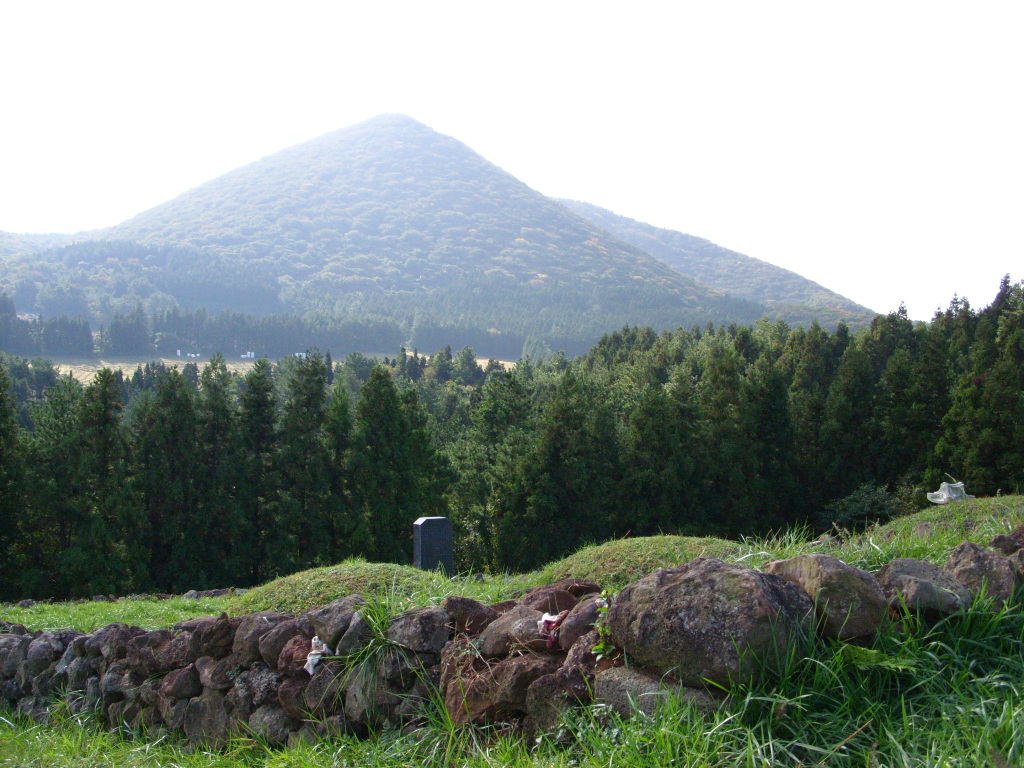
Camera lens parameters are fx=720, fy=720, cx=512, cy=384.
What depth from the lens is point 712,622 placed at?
339 cm

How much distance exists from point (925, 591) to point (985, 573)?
457 millimetres

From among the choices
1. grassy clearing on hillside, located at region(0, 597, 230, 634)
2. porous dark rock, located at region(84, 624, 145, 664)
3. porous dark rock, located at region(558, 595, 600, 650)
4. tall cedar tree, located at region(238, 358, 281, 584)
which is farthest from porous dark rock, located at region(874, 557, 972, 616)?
tall cedar tree, located at region(238, 358, 281, 584)

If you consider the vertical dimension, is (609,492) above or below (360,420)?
below

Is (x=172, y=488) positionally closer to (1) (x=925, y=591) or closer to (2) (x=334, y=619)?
(2) (x=334, y=619)

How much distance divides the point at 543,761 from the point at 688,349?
71.8m

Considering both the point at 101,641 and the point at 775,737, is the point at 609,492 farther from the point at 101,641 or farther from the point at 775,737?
the point at 775,737

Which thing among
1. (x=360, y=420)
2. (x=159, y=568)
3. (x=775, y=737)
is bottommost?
(x=159, y=568)

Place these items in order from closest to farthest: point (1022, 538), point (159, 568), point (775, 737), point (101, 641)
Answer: point (775, 737) < point (1022, 538) < point (101, 641) < point (159, 568)

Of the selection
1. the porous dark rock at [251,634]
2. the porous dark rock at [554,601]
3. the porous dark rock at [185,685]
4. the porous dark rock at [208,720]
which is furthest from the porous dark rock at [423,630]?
the porous dark rock at [185,685]

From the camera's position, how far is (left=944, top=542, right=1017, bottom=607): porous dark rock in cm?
361

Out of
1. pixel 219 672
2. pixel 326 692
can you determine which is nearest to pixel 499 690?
pixel 326 692

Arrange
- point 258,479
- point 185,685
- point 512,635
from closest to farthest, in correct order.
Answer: point 512,635, point 185,685, point 258,479

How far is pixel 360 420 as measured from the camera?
2919 centimetres

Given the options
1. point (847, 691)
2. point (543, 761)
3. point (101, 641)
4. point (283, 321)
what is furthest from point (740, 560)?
point (283, 321)
